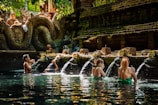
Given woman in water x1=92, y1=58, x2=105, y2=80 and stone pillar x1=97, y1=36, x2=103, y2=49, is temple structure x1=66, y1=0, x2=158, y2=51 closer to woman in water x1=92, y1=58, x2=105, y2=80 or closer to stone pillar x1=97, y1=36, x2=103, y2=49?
stone pillar x1=97, y1=36, x2=103, y2=49

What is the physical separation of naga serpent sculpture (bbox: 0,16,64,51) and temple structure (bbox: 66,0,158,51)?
2.31 m

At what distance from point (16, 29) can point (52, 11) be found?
6329 millimetres

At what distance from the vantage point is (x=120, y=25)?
22.1m

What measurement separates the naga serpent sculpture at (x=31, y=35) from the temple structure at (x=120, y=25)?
2313 mm

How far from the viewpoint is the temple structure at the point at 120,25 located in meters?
19.3

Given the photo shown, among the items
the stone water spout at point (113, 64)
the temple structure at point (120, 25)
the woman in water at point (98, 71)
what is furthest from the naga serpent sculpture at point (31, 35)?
the woman in water at point (98, 71)

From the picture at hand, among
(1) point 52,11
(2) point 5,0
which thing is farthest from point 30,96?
(1) point 52,11

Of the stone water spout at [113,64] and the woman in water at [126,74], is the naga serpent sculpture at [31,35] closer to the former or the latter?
the stone water spout at [113,64]

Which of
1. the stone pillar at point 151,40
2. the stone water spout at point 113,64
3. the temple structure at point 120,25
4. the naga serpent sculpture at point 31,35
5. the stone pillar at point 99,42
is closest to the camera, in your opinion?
the stone water spout at point 113,64

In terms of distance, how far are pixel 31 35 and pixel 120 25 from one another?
7826mm

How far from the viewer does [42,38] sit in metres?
27.4

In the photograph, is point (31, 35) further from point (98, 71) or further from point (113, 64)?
point (98, 71)

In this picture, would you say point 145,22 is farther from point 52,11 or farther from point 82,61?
point 52,11

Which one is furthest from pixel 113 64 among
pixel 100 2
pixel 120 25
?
pixel 100 2
